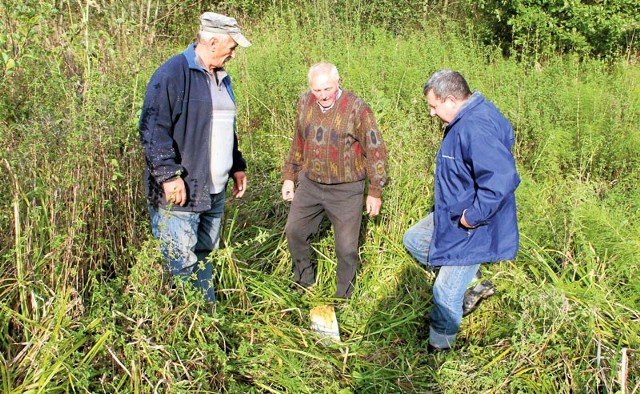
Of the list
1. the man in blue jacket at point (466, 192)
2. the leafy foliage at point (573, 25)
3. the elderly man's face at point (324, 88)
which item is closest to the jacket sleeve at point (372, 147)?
the elderly man's face at point (324, 88)

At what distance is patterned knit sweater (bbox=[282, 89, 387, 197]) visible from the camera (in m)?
3.67

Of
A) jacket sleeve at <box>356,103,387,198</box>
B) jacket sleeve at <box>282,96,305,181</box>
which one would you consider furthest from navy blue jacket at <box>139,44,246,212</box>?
jacket sleeve at <box>356,103,387,198</box>

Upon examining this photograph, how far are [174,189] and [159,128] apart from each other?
13.1 inches

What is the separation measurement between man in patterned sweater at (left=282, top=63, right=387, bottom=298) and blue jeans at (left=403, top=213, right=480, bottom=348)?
19.6 inches

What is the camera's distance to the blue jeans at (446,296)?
10.7 ft

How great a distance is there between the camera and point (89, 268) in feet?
9.20

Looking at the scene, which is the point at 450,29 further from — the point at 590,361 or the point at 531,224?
the point at 590,361

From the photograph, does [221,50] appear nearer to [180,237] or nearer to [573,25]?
[180,237]

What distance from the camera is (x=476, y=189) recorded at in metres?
3.05

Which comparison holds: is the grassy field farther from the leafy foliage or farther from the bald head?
the leafy foliage

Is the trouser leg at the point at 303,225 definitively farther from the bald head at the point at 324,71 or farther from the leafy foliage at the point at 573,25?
the leafy foliage at the point at 573,25

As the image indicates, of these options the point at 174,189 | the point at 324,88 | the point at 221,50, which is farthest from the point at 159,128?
the point at 324,88

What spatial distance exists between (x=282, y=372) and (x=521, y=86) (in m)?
4.36

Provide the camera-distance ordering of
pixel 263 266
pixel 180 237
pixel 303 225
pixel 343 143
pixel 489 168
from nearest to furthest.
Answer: pixel 489 168
pixel 180 237
pixel 343 143
pixel 303 225
pixel 263 266
